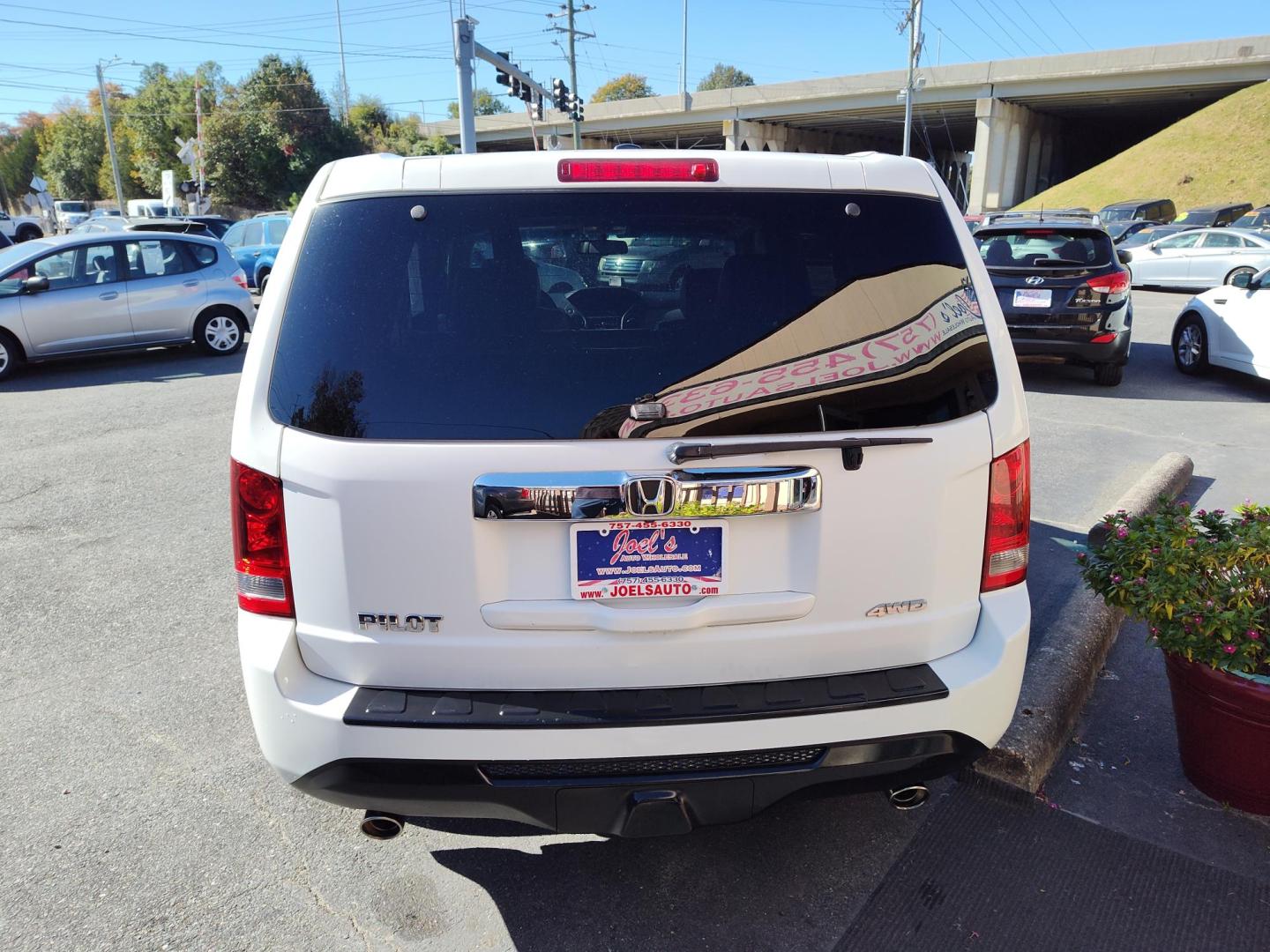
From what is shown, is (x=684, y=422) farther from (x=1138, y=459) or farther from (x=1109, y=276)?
(x=1109, y=276)

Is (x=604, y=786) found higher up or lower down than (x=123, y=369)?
higher up

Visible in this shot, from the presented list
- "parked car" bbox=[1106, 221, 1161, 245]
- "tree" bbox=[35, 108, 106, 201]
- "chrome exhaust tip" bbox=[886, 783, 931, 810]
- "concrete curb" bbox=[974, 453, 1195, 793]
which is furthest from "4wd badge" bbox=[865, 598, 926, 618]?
"tree" bbox=[35, 108, 106, 201]

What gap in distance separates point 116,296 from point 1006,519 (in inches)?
482

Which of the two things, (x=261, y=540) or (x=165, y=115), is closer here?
(x=261, y=540)

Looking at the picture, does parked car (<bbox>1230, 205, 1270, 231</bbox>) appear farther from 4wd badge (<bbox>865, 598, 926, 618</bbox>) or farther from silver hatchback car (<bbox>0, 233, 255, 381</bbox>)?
4wd badge (<bbox>865, 598, 926, 618</bbox>)

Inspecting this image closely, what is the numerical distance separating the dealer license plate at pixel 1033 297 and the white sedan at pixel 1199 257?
1235cm

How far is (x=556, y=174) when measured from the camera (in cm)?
236

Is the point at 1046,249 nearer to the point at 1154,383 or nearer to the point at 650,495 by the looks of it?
the point at 1154,383

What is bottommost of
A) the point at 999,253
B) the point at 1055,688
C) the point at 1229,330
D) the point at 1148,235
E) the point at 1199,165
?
the point at 1055,688

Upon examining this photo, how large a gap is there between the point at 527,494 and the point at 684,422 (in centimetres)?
40

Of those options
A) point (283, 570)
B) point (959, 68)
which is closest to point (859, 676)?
point (283, 570)

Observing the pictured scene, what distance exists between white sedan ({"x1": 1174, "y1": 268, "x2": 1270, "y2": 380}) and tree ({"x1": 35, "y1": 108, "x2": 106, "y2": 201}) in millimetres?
102676

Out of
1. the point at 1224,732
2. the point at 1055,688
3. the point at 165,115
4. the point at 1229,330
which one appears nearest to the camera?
the point at 1224,732

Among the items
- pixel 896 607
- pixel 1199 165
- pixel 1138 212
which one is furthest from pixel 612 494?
pixel 1199 165
